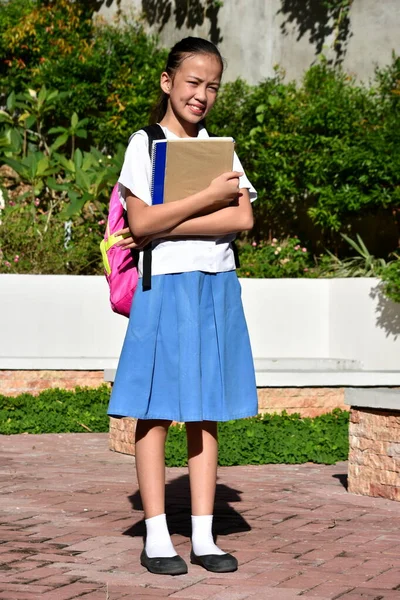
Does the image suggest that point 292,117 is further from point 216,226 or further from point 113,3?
point 216,226

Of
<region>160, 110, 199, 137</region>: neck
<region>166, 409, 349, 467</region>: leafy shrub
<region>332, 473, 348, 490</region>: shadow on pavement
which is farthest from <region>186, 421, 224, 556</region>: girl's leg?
<region>166, 409, 349, 467</region>: leafy shrub

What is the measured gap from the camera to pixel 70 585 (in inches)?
142

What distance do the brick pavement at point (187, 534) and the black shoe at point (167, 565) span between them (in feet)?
0.10

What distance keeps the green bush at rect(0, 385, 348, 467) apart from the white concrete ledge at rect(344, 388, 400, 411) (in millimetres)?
1174

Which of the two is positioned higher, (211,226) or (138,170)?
(138,170)

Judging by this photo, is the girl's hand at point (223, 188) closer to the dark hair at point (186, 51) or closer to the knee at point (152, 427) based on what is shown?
the dark hair at point (186, 51)

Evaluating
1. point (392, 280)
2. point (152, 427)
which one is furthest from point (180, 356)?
Result: point (392, 280)

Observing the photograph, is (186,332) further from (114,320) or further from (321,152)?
(321,152)

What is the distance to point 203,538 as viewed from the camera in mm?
3893

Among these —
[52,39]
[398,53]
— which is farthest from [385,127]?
[52,39]

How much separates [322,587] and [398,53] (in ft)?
25.5

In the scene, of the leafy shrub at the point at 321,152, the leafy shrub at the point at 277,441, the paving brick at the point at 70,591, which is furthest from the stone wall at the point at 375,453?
the leafy shrub at the point at 321,152

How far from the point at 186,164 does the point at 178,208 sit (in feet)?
0.53

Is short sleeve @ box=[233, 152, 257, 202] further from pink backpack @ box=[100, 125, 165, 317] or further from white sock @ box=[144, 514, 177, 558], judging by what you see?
white sock @ box=[144, 514, 177, 558]
